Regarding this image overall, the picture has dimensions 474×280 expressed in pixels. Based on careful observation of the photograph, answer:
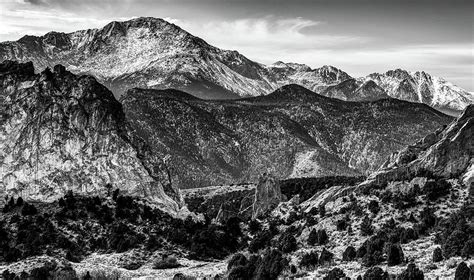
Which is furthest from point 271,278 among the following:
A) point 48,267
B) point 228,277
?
point 48,267

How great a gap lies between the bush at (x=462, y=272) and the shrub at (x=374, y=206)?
193 feet

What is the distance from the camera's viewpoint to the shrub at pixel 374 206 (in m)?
192

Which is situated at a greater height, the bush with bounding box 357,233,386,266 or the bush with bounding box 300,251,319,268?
the bush with bounding box 357,233,386,266

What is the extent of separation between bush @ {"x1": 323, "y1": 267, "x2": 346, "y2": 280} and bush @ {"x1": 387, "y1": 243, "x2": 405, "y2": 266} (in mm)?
9196

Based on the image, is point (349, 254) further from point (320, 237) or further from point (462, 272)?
point (462, 272)

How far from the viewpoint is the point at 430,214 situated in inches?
6993

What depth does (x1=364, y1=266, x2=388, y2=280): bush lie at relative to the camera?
14424cm

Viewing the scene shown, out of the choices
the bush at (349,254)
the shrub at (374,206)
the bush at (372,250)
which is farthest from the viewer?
the shrub at (374,206)

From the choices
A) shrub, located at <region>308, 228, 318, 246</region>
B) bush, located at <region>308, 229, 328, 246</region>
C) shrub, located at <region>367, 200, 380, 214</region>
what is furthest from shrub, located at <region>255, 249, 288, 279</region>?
shrub, located at <region>367, 200, 380, 214</region>

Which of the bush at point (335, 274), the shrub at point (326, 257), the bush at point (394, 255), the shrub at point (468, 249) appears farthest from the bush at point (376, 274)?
the shrub at point (326, 257)

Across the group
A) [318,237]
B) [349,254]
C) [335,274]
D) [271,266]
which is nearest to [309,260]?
[271,266]

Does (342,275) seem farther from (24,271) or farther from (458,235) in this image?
(24,271)

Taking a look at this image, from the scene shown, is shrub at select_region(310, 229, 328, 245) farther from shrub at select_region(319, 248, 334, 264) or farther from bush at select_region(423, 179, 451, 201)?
bush at select_region(423, 179, 451, 201)

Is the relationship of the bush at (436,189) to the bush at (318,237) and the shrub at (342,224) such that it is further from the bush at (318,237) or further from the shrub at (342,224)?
the bush at (318,237)
